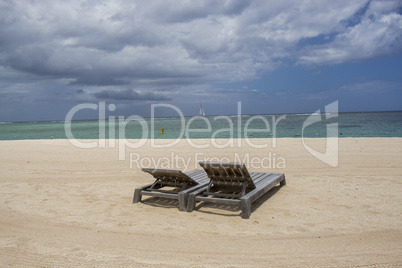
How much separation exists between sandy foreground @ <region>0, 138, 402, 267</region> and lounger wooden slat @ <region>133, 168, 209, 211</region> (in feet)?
0.76

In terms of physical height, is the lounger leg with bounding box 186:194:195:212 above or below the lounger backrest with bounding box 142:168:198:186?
below

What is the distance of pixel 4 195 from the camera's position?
22.8ft

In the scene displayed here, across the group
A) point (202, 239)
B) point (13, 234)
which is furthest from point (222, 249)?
point (13, 234)

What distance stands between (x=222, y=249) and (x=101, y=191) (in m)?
4.06

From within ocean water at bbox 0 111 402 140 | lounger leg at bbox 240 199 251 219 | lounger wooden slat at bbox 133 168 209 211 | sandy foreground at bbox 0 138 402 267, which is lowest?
sandy foreground at bbox 0 138 402 267

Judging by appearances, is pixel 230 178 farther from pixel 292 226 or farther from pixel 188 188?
pixel 292 226

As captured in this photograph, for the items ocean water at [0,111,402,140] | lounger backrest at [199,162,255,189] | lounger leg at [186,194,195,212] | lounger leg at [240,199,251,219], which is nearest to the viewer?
lounger leg at [240,199,251,219]

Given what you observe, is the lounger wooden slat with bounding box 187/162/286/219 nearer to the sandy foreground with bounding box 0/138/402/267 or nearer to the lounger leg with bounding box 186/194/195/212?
the lounger leg with bounding box 186/194/195/212

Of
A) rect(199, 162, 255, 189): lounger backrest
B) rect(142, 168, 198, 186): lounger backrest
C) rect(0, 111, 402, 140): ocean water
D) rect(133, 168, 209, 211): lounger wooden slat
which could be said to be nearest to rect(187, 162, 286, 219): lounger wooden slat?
rect(199, 162, 255, 189): lounger backrest

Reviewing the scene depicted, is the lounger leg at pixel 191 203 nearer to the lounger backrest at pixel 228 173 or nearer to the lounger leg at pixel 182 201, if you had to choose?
the lounger leg at pixel 182 201

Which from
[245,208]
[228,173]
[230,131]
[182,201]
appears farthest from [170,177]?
[230,131]

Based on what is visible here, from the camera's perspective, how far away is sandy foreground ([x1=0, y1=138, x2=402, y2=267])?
382 centimetres

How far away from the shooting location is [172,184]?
20.6 ft

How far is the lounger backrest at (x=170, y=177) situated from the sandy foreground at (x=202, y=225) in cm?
41
